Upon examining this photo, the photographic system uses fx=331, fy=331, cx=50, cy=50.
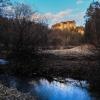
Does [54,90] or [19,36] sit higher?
[19,36]

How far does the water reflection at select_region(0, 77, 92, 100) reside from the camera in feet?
82.9

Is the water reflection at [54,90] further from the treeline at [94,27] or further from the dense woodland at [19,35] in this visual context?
the treeline at [94,27]

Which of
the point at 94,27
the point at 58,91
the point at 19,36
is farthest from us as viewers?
the point at 94,27

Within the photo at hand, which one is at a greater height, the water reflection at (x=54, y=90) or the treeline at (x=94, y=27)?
the treeline at (x=94, y=27)

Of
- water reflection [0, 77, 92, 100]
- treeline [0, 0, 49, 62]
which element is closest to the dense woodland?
treeline [0, 0, 49, 62]

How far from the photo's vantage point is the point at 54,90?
2844 cm

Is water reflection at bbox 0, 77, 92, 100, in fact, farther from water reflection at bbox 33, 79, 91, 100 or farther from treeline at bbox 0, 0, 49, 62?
treeline at bbox 0, 0, 49, 62

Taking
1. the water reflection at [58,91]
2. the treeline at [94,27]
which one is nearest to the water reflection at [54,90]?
the water reflection at [58,91]

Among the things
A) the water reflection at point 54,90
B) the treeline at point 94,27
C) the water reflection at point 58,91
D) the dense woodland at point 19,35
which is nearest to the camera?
the water reflection at point 58,91

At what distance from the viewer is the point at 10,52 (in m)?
50.8

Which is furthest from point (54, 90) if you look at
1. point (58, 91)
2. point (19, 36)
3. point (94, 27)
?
point (94, 27)

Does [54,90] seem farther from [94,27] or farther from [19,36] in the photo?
[94,27]

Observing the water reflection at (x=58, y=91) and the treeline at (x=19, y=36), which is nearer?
the water reflection at (x=58, y=91)

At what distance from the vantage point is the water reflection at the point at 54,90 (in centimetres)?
2525
